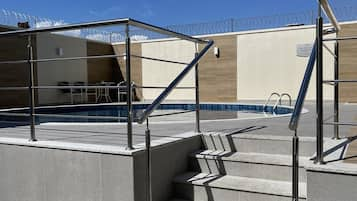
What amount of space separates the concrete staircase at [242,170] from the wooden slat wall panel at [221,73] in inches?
325

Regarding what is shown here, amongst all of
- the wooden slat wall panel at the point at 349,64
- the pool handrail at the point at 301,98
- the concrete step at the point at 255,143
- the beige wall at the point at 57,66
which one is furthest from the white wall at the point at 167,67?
the pool handrail at the point at 301,98

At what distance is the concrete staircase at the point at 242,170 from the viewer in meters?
2.36

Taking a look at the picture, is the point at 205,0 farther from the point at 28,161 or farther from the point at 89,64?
the point at 28,161

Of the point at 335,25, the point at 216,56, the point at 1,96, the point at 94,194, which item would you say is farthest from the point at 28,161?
the point at 216,56

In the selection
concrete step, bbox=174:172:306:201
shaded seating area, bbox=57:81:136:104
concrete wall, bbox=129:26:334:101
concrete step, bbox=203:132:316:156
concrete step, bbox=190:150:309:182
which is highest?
concrete wall, bbox=129:26:334:101

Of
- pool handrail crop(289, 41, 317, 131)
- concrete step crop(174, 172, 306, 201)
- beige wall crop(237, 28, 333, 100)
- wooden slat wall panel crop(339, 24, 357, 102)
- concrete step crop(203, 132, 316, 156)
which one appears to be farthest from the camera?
beige wall crop(237, 28, 333, 100)

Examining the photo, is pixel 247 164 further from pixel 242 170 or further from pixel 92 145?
pixel 92 145

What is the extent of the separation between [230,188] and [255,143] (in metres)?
0.61

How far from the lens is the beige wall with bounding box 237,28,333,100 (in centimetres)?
998

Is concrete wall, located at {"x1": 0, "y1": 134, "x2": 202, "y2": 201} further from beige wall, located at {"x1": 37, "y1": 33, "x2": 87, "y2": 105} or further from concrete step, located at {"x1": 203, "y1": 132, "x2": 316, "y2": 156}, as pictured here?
beige wall, located at {"x1": 37, "y1": 33, "x2": 87, "y2": 105}

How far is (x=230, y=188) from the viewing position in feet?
7.86

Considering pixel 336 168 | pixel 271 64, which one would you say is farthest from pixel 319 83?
pixel 271 64

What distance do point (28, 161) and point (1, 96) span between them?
7.35 metres

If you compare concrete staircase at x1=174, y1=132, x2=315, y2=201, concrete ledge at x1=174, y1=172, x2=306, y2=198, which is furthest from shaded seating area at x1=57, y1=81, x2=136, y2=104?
concrete ledge at x1=174, y1=172, x2=306, y2=198
